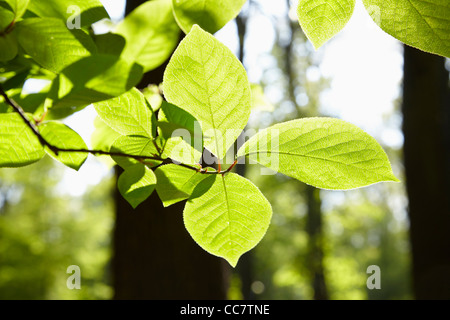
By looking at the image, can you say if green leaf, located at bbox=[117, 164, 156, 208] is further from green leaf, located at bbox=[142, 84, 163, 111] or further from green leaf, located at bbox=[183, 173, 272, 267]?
green leaf, located at bbox=[142, 84, 163, 111]

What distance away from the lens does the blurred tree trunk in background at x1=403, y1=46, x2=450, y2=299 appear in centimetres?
378

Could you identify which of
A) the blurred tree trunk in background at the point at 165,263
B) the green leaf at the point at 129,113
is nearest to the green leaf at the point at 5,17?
the green leaf at the point at 129,113

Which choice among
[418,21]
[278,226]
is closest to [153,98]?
[418,21]

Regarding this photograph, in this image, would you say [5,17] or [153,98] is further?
[153,98]

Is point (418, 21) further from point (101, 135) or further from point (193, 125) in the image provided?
point (101, 135)

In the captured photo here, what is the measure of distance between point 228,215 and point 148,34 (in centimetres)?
30

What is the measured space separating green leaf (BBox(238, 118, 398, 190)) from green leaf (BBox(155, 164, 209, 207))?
68 millimetres

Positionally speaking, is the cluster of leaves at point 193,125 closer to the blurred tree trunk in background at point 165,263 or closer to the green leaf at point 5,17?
the green leaf at point 5,17

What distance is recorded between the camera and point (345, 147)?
344 millimetres

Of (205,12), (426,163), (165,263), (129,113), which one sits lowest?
(165,263)

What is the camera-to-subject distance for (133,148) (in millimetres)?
378

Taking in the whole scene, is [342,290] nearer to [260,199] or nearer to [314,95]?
[314,95]

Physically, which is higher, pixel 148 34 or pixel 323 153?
pixel 148 34
